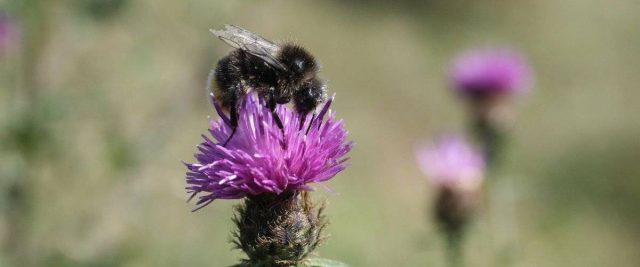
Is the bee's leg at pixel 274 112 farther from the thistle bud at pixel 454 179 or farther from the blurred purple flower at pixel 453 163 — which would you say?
the blurred purple flower at pixel 453 163

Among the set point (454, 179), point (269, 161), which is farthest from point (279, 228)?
point (454, 179)

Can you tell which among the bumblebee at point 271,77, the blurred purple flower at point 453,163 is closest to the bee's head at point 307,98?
the bumblebee at point 271,77

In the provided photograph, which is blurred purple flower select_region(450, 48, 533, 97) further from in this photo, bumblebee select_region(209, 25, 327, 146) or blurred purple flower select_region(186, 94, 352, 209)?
blurred purple flower select_region(186, 94, 352, 209)

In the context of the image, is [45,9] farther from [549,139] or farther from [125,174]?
[549,139]

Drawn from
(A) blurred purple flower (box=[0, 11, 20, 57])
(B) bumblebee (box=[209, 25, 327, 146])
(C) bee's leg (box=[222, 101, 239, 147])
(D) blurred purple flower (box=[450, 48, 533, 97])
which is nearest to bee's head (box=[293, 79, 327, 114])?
(B) bumblebee (box=[209, 25, 327, 146])

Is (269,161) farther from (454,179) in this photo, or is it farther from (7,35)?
(7,35)
